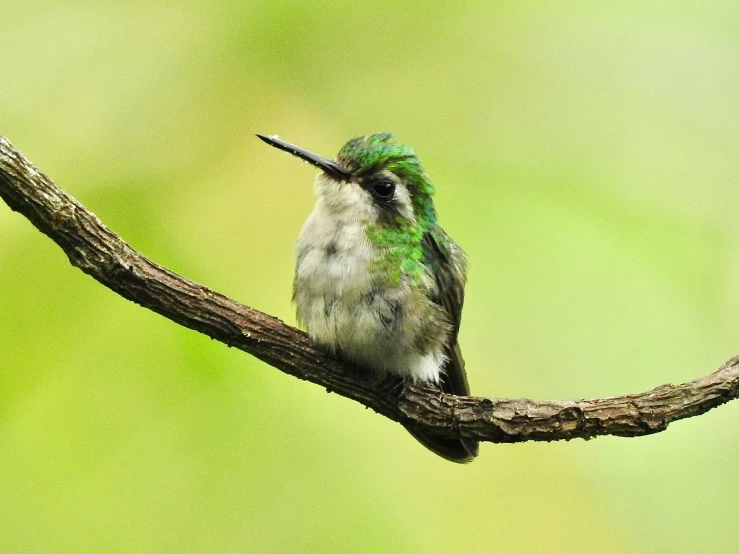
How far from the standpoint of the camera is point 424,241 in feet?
11.7

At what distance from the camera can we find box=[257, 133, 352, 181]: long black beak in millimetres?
3268

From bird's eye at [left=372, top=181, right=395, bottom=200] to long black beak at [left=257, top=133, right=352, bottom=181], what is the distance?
0.41 feet

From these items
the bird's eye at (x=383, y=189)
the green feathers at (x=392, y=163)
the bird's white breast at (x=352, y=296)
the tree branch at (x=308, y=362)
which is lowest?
the tree branch at (x=308, y=362)

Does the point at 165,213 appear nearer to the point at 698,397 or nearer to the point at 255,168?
the point at 255,168

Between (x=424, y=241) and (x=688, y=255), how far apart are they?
1.66 m


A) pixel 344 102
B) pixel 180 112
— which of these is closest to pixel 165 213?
pixel 180 112

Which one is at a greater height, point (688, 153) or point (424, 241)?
point (688, 153)

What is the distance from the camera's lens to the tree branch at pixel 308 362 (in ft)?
8.55

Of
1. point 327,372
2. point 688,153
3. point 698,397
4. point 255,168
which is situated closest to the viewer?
point 698,397

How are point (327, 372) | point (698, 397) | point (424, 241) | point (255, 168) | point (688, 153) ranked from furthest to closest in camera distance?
1. point (688, 153)
2. point (255, 168)
3. point (424, 241)
4. point (327, 372)
5. point (698, 397)

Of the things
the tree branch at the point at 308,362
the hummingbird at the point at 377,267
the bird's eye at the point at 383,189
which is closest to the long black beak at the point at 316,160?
the hummingbird at the point at 377,267

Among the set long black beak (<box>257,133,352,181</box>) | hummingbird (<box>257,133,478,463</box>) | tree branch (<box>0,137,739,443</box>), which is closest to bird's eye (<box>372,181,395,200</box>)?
hummingbird (<box>257,133,478,463</box>)

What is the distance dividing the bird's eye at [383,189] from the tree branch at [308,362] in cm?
71

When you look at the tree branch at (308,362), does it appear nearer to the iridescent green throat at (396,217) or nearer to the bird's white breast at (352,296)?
the bird's white breast at (352,296)
